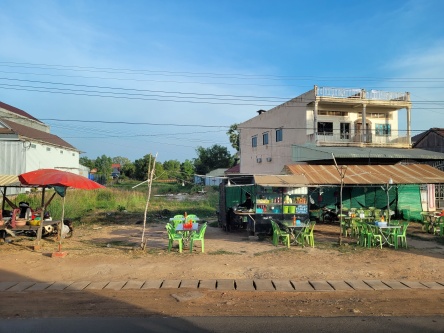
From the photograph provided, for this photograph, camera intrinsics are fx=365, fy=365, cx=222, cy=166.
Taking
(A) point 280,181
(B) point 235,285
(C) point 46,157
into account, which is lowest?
(B) point 235,285

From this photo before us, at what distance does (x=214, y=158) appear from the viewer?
61219mm

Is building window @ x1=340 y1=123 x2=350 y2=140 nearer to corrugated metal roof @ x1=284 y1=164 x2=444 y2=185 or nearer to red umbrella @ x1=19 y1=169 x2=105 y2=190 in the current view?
corrugated metal roof @ x1=284 y1=164 x2=444 y2=185

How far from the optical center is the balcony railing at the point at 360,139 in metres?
23.5

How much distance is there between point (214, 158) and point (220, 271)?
175 feet

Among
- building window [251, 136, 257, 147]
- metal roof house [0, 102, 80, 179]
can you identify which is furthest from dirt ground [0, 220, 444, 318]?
building window [251, 136, 257, 147]

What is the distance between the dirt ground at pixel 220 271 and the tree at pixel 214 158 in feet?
155

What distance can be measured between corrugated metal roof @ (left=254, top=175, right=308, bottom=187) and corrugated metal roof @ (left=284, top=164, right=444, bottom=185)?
82 cm

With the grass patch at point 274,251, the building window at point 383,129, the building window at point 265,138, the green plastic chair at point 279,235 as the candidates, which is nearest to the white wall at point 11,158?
the building window at point 265,138

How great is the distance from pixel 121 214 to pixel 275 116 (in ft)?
47.0

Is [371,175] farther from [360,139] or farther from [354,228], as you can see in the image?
[360,139]

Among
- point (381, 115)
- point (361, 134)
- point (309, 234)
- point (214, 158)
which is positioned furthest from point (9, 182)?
point (214, 158)

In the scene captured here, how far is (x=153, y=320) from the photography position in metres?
5.03

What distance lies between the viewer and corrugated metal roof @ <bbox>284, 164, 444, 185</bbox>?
14.8m

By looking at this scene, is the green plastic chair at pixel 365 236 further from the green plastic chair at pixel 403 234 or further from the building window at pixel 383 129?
the building window at pixel 383 129
